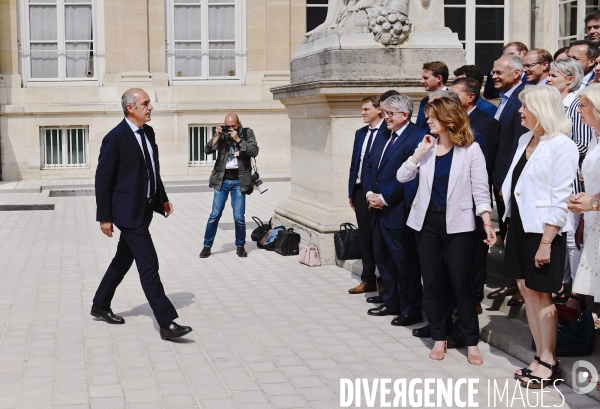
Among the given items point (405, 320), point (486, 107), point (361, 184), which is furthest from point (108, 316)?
point (486, 107)

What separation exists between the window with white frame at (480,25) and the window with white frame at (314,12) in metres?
2.96

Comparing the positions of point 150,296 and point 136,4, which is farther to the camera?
point 136,4

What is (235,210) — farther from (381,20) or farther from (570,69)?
(570,69)

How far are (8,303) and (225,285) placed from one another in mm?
1984

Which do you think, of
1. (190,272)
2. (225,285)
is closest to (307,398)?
(225,285)

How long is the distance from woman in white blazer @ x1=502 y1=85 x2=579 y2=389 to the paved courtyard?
0.37 m

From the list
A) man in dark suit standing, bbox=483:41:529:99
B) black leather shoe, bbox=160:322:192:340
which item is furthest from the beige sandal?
man in dark suit standing, bbox=483:41:529:99

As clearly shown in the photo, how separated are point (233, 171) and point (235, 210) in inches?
17.6

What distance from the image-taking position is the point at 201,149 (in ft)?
68.5

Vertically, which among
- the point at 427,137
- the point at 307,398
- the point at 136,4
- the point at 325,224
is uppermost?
the point at 136,4

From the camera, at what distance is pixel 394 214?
7121 mm

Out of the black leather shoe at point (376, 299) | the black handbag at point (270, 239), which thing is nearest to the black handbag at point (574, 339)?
the black leather shoe at point (376, 299)

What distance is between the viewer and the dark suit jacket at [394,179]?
7.09 metres

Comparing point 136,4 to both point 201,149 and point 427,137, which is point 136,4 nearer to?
point 201,149
